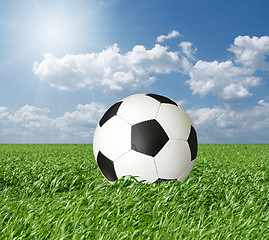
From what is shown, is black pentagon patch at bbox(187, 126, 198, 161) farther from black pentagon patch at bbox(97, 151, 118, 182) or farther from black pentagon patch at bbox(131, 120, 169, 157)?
black pentagon patch at bbox(97, 151, 118, 182)

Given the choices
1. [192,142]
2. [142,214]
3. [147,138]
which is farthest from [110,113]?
[142,214]

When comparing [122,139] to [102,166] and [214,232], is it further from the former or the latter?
[214,232]

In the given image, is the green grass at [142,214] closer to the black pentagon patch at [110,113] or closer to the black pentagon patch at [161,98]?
the black pentagon patch at [110,113]

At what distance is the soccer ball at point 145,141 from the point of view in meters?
3.97

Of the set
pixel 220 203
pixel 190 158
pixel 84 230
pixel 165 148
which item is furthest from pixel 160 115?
pixel 84 230

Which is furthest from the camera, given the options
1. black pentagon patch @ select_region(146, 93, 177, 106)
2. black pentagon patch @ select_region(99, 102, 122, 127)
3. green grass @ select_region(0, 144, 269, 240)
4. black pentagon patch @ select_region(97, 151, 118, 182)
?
black pentagon patch @ select_region(146, 93, 177, 106)

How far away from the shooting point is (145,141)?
156 inches

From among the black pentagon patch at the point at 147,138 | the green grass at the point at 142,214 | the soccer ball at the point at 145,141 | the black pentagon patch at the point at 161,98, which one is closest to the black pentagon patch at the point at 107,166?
the soccer ball at the point at 145,141

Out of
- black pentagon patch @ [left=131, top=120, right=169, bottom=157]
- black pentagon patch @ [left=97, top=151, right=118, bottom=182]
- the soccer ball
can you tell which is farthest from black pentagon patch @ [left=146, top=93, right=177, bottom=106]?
black pentagon patch @ [left=97, top=151, right=118, bottom=182]

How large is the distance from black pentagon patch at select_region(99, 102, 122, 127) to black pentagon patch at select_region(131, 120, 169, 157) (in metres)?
0.50

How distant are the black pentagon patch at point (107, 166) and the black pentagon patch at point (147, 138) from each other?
51 centimetres

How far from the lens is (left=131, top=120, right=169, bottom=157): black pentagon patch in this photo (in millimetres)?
3943

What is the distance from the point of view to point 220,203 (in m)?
3.53

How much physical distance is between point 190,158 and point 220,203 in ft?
3.21
